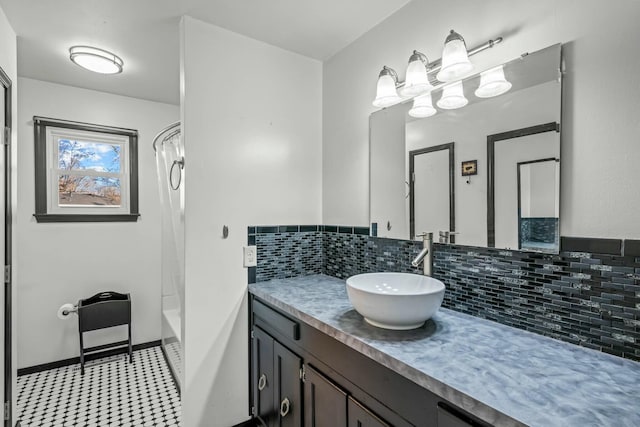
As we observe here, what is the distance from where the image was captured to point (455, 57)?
1.28 metres

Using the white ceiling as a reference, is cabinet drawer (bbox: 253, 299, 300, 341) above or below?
below

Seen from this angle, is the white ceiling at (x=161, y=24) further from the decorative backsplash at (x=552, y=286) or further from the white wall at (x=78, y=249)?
the decorative backsplash at (x=552, y=286)

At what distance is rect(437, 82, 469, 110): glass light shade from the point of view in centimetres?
138

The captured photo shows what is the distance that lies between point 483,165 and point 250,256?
1.32 meters

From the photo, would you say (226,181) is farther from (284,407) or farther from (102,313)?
(102,313)

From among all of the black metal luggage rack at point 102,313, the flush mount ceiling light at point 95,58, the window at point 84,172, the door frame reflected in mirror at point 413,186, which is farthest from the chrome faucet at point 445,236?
the window at point 84,172

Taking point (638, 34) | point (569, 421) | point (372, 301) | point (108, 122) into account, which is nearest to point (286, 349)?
point (372, 301)

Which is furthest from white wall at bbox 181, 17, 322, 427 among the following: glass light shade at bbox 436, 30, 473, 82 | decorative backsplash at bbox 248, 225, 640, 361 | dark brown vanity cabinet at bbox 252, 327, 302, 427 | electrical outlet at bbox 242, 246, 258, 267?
glass light shade at bbox 436, 30, 473, 82

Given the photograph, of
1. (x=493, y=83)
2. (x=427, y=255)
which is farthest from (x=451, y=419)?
(x=493, y=83)

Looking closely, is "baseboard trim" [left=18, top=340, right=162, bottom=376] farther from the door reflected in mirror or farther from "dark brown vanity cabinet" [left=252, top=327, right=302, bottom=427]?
the door reflected in mirror

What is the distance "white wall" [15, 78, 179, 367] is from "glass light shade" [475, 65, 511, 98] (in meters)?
2.83

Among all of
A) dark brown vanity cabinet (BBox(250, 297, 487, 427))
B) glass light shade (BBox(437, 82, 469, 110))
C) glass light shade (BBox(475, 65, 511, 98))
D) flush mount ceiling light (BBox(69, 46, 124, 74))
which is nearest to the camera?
dark brown vanity cabinet (BBox(250, 297, 487, 427))

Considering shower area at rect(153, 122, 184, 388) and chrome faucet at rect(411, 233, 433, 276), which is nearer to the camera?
chrome faucet at rect(411, 233, 433, 276)

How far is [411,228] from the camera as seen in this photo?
1.61 metres
